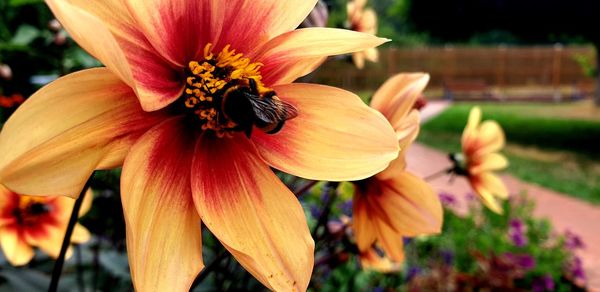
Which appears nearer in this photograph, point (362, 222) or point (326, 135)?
point (326, 135)

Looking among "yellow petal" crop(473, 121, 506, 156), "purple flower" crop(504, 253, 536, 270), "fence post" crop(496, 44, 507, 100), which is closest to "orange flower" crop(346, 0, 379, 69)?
"yellow petal" crop(473, 121, 506, 156)

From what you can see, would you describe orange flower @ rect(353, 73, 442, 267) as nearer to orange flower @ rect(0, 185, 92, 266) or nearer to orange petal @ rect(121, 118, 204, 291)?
orange petal @ rect(121, 118, 204, 291)

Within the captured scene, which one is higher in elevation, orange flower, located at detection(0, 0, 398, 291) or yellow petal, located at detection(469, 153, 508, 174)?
orange flower, located at detection(0, 0, 398, 291)

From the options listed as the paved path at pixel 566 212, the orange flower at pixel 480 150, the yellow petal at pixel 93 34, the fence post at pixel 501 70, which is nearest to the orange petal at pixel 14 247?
the yellow petal at pixel 93 34

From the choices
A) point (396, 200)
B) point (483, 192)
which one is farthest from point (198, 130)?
point (483, 192)

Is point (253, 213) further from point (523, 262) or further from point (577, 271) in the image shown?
point (577, 271)
